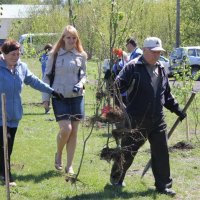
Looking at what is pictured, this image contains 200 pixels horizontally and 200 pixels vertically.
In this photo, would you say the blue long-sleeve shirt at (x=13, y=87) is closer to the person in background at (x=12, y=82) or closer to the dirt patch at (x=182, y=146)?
the person in background at (x=12, y=82)

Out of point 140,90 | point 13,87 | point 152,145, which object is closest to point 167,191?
point 152,145

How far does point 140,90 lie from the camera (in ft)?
19.2

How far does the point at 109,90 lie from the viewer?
5566mm

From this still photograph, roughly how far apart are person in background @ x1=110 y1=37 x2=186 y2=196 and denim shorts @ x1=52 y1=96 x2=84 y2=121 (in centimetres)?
90

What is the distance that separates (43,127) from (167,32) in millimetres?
31532

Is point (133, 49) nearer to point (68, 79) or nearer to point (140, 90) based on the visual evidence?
point (68, 79)

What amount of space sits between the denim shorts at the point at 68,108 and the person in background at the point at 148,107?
90cm

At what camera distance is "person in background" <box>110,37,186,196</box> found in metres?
5.85

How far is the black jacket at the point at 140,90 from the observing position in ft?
19.2

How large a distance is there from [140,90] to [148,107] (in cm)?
21

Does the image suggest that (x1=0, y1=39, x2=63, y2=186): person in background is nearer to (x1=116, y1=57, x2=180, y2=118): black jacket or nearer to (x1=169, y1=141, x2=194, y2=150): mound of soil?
(x1=116, y1=57, x2=180, y2=118): black jacket

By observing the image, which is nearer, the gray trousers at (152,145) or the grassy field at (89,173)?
the gray trousers at (152,145)

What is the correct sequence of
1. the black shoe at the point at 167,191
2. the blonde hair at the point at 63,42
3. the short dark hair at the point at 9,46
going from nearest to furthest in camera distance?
1. the short dark hair at the point at 9,46
2. the black shoe at the point at 167,191
3. the blonde hair at the point at 63,42

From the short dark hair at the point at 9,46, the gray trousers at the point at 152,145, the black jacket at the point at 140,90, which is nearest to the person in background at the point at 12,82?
the short dark hair at the point at 9,46
